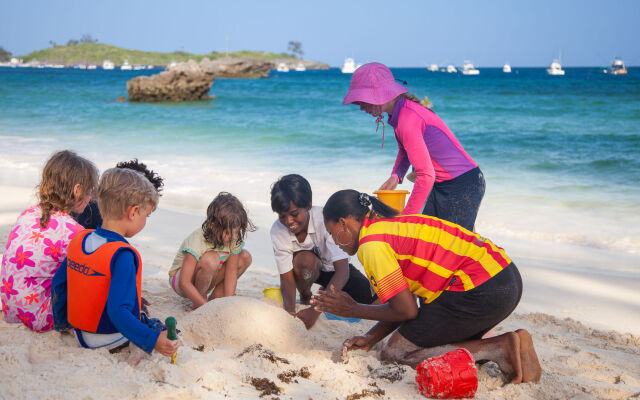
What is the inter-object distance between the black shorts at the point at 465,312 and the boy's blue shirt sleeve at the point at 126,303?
49.2 inches

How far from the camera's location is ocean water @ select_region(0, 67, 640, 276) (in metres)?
6.39

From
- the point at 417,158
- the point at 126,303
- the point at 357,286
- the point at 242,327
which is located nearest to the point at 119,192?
the point at 126,303

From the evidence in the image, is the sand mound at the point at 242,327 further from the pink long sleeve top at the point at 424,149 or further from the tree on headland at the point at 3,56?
the tree on headland at the point at 3,56

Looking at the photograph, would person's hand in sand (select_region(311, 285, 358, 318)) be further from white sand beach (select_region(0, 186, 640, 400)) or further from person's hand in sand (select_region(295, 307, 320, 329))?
person's hand in sand (select_region(295, 307, 320, 329))

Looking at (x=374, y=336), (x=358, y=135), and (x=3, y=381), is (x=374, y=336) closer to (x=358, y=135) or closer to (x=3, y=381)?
(x=3, y=381)

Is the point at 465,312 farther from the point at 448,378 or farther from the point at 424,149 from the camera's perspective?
the point at 424,149

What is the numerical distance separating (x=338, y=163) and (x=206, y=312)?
8128mm

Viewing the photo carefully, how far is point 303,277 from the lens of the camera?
372cm

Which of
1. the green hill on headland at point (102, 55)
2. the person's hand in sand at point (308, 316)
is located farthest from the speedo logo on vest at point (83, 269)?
the green hill on headland at point (102, 55)

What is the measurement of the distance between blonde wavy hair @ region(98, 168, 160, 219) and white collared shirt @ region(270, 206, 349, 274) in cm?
130

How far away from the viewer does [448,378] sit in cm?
240

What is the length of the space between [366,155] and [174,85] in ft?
64.1

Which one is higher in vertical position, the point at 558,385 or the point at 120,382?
the point at 120,382

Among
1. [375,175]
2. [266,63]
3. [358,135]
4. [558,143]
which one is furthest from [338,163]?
[266,63]
